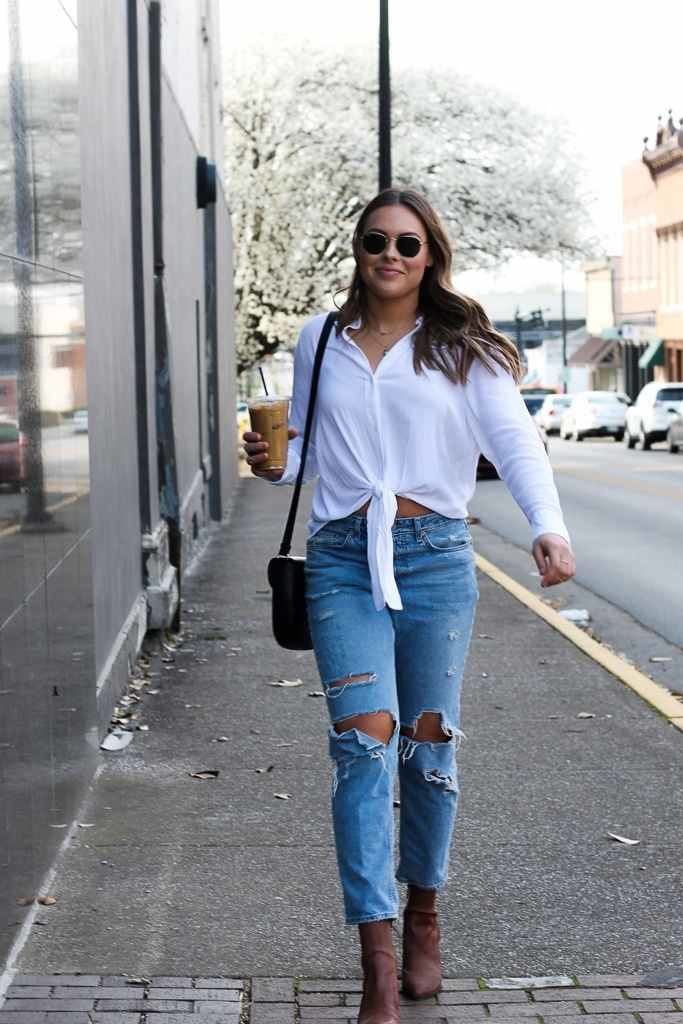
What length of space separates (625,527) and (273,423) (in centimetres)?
1514

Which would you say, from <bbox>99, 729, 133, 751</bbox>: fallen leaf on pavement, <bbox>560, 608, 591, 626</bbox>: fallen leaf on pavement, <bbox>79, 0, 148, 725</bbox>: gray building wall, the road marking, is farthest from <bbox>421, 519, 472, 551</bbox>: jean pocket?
the road marking

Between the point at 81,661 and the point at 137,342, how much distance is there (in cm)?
367

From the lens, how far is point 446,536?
4.25 metres

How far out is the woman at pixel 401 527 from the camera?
4125 mm

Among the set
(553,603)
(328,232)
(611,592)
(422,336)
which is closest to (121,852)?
(422,336)

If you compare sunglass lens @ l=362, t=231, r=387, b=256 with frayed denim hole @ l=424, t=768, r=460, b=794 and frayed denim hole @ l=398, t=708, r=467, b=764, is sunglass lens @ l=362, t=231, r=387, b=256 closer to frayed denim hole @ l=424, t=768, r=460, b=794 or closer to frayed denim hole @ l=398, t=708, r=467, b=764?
frayed denim hole @ l=398, t=708, r=467, b=764

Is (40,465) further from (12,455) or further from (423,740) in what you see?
(423,740)

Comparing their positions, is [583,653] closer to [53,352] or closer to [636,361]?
[53,352]

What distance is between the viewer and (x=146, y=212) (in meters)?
9.88

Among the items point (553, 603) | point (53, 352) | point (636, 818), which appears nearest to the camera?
point (53, 352)

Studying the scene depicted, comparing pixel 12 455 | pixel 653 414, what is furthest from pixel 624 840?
pixel 653 414

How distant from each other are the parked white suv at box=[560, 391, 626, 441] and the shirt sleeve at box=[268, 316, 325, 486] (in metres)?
48.9

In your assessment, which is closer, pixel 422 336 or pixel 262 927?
pixel 422 336

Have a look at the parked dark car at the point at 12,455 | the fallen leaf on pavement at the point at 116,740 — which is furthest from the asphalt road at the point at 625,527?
the parked dark car at the point at 12,455
